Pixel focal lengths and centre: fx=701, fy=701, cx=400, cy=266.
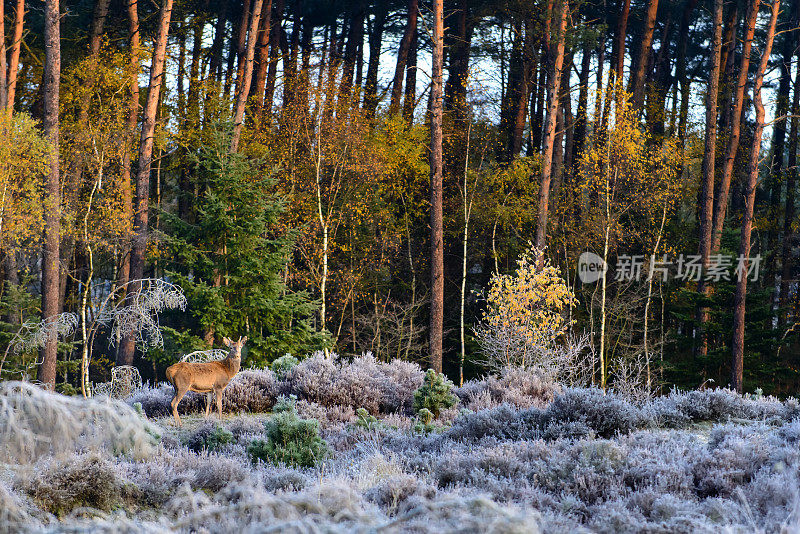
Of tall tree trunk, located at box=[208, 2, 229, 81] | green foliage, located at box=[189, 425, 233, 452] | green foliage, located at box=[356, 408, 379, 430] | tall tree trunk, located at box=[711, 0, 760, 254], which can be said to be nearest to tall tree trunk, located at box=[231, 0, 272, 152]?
tall tree trunk, located at box=[208, 2, 229, 81]

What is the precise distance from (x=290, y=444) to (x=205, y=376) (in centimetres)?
261

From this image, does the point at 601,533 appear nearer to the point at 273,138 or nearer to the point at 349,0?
the point at 273,138

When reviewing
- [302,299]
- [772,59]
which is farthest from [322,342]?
[772,59]

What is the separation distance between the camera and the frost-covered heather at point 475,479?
384cm

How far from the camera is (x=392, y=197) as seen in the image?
24.3 meters

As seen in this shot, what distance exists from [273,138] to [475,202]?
22.5 feet

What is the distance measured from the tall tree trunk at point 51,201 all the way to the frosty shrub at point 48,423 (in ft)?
37.8

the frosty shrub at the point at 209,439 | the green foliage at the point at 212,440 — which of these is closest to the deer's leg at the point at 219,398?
the frosty shrub at the point at 209,439

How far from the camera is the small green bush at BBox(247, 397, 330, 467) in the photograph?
6.52 meters

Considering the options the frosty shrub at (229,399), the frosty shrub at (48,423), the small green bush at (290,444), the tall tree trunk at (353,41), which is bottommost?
the frosty shrub at (229,399)

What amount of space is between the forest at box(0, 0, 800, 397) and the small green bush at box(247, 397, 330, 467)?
339 inches

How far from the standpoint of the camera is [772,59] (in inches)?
1152

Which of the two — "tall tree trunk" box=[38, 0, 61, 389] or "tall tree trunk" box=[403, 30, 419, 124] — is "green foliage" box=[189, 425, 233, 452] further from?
"tall tree trunk" box=[403, 30, 419, 124]

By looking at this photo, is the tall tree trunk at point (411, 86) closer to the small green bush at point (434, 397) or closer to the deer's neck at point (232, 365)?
the small green bush at point (434, 397)
